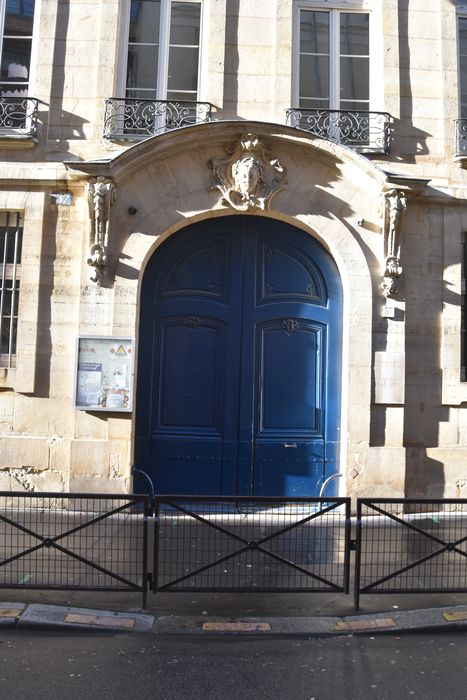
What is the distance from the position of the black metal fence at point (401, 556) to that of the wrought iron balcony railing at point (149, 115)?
20.0 ft

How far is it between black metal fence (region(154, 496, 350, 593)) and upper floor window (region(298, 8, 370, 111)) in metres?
6.28

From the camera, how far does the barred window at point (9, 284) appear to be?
30.5 feet

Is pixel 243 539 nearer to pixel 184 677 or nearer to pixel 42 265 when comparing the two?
pixel 184 677

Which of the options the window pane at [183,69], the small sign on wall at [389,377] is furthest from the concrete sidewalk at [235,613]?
the window pane at [183,69]

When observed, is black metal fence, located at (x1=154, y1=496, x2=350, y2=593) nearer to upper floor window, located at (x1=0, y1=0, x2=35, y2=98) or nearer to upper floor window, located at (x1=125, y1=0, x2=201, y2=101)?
upper floor window, located at (x1=125, y1=0, x2=201, y2=101)

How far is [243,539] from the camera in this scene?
17.1 feet

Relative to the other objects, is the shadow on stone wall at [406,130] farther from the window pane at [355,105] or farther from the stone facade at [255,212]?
the window pane at [355,105]

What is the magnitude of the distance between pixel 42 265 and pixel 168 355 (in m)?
2.08

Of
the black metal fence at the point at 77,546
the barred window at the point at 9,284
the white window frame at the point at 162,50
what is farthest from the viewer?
the white window frame at the point at 162,50

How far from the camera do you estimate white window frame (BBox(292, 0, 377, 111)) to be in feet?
32.1

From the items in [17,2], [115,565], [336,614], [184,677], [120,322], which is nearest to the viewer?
[184,677]

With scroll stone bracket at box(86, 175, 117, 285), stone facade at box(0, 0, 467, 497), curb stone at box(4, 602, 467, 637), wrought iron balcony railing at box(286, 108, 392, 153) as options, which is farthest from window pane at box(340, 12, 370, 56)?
curb stone at box(4, 602, 467, 637)

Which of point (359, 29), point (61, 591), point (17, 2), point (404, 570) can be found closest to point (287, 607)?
point (404, 570)

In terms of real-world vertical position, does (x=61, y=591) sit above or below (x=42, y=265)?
below
